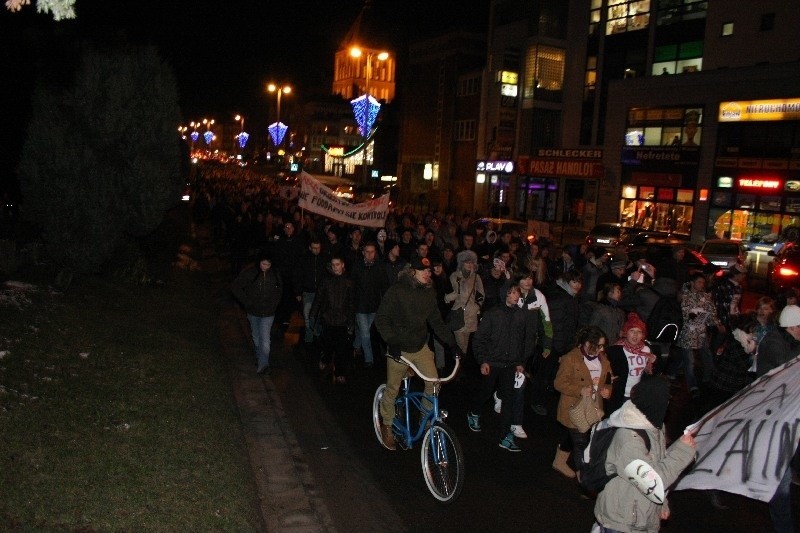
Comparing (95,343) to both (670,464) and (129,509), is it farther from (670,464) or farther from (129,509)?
(670,464)

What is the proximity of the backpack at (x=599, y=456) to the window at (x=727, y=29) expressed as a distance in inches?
1541

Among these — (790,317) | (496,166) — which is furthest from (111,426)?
(496,166)

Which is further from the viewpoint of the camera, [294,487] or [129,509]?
[294,487]

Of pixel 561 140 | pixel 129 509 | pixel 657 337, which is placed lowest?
pixel 129 509

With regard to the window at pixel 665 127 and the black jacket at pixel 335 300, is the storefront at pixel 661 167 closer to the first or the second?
the window at pixel 665 127

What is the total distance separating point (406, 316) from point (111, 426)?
9.25 ft

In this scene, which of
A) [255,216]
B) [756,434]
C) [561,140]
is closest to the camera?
[756,434]

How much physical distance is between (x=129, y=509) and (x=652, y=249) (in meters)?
19.3

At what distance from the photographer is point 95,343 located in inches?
337

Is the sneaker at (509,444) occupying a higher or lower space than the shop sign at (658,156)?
lower

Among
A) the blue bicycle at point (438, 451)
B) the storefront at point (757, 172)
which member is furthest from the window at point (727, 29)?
the blue bicycle at point (438, 451)

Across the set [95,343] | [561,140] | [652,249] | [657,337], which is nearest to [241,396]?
[95,343]

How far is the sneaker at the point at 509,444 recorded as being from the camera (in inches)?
290

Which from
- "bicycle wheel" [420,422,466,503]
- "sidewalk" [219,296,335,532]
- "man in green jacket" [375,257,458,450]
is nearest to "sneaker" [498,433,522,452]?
"man in green jacket" [375,257,458,450]
